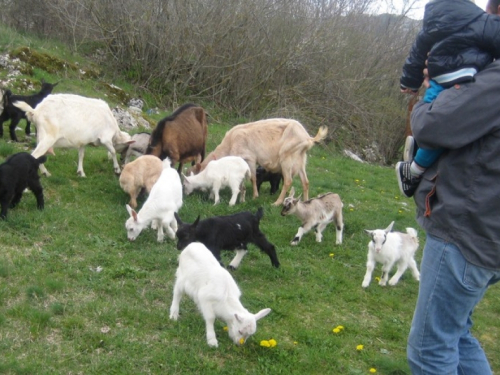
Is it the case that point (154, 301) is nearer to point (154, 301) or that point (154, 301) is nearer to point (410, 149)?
point (154, 301)

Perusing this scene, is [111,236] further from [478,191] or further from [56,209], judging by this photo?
[478,191]

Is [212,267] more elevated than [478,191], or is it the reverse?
[478,191]

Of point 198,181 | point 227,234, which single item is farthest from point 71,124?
point 227,234

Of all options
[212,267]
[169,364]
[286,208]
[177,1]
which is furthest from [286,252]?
[177,1]

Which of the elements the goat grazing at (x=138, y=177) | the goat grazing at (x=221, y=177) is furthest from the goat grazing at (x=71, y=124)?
the goat grazing at (x=221, y=177)

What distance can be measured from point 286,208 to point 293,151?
2.05 meters

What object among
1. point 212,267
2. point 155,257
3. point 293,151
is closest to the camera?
point 212,267

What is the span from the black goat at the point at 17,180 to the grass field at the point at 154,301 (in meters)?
0.17

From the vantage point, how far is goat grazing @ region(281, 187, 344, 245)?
7.98 metres

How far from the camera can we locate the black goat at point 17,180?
6.83m

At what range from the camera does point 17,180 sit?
694cm

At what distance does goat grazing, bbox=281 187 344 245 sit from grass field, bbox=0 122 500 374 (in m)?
0.20

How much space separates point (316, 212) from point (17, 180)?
4.01m

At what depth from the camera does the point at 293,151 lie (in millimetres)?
9906
